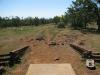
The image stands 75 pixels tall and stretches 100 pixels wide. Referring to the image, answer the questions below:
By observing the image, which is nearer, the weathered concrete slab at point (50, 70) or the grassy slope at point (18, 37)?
the weathered concrete slab at point (50, 70)

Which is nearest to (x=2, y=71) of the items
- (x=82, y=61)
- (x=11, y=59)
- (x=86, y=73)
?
(x=11, y=59)

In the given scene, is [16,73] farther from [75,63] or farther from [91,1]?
[91,1]

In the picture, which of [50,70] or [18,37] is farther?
[18,37]

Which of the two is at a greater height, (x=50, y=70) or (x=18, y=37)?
(x=50, y=70)

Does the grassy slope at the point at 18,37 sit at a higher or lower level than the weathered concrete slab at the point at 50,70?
lower

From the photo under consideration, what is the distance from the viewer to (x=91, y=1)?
154 feet

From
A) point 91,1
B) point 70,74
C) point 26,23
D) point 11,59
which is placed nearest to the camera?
point 70,74

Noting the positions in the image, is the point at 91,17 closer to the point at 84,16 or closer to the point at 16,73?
the point at 84,16

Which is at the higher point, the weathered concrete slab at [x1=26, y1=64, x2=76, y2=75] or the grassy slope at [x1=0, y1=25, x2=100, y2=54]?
the weathered concrete slab at [x1=26, y1=64, x2=76, y2=75]

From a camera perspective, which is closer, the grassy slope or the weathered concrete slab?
the weathered concrete slab

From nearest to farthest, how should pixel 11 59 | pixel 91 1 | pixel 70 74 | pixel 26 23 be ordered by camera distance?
pixel 70 74 → pixel 11 59 → pixel 91 1 → pixel 26 23

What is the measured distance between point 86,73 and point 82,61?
251cm

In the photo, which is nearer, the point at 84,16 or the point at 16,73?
the point at 16,73

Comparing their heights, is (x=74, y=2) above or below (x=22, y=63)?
above
